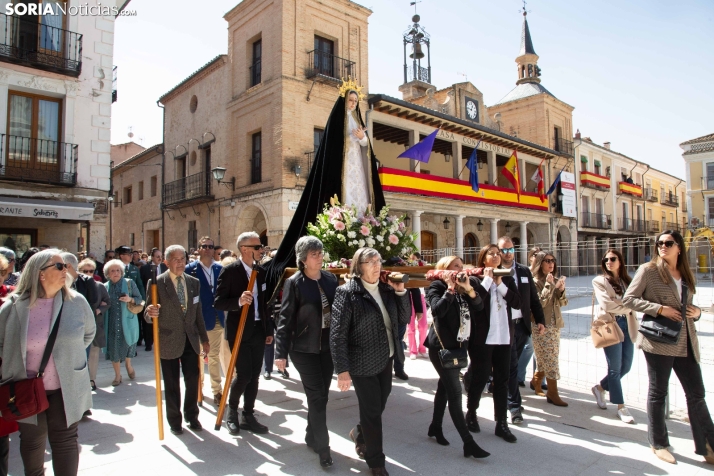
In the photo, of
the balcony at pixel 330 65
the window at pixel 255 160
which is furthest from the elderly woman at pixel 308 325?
the balcony at pixel 330 65

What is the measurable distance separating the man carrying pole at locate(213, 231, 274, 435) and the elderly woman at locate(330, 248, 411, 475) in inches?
47.4

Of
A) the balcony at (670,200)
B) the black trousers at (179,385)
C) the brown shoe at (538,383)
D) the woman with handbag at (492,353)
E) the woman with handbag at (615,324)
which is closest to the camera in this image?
the woman with handbag at (492,353)

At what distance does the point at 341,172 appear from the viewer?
5223mm

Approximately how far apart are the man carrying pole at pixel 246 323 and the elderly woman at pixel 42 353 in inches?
59.0

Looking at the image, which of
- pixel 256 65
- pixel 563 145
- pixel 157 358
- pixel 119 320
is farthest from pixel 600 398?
pixel 563 145

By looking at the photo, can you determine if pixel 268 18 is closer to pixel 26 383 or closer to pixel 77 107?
pixel 77 107

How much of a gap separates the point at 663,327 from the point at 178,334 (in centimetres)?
407

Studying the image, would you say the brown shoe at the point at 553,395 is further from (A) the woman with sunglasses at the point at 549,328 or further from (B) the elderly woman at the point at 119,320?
(B) the elderly woman at the point at 119,320

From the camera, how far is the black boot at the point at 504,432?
407 cm

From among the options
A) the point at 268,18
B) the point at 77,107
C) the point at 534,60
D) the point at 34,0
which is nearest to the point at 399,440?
the point at 77,107

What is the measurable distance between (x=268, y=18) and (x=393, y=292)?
15891 millimetres

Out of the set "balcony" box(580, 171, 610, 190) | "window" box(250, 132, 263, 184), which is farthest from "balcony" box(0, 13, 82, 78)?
"balcony" box(580, 171, 610, 190)

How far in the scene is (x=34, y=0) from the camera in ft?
38.9

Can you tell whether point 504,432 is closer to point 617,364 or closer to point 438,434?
point 438,434
